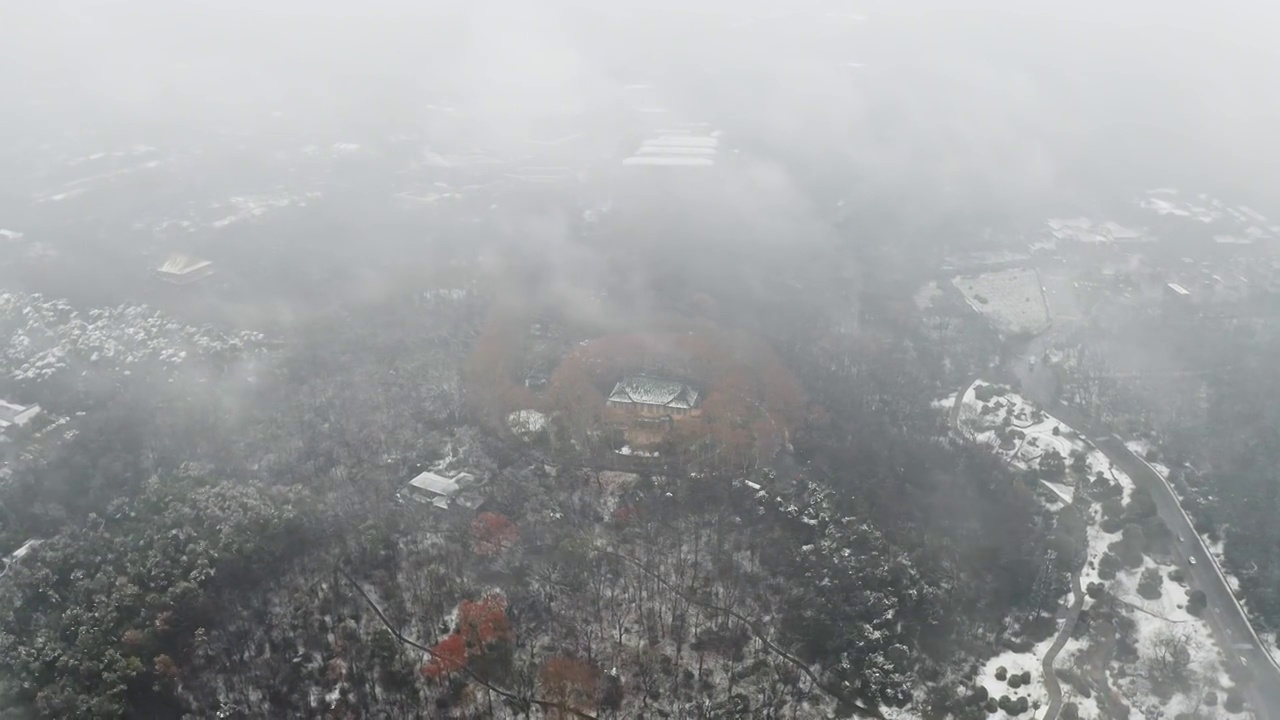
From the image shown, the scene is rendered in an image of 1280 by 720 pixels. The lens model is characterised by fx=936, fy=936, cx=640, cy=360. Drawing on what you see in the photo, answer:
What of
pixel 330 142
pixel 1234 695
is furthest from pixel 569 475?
pixel 330 142

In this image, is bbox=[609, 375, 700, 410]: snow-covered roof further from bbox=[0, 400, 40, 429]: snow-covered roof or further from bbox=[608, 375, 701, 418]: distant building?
bbox=[0, 400, 40, 429]: snow-covered roof

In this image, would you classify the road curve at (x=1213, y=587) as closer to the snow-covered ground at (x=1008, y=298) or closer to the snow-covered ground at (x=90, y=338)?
the snow-covered ground at (x=1008, y=298)

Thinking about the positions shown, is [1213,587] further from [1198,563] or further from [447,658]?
[447,658]

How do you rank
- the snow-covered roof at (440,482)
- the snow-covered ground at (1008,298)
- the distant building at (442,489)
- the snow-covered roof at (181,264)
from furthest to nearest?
the snow-covered roof at (181,264) → the snow-covered ground at (1008,298) → the snow-covered roof at (440,482) → the distant building at (442,489)

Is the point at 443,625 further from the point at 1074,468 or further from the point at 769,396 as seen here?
the point at 1074,468

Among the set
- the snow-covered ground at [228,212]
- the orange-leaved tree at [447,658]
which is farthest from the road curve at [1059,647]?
the snow-covered ground at [228,212]

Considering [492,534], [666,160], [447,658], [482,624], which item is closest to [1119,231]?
[666,160]

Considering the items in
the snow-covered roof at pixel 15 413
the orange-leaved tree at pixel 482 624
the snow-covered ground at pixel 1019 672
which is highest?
the snow-covered roof at pixel 15 413
